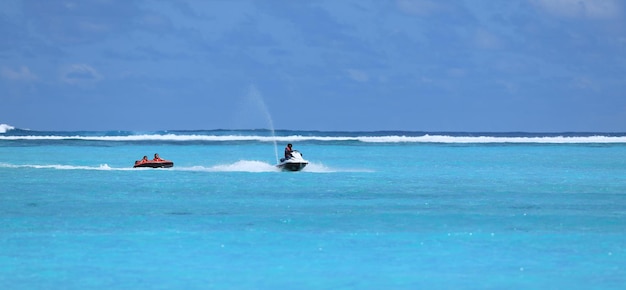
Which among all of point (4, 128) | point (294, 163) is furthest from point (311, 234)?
point (4, 128)

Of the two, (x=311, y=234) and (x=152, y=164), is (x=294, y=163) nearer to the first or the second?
(x=152, y=164)

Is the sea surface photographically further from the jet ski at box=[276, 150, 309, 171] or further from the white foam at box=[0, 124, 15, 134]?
the white foam at box=[0, 124, 15, 134]

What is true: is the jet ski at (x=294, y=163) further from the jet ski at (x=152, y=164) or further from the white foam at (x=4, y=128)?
the white foam at (x=4, y=128)

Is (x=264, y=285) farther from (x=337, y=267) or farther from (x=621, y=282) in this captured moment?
(x=621, y=282)

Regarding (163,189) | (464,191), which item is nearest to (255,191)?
(163,189)

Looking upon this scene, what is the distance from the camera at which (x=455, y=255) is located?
14539mm

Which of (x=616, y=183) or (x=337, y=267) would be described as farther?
(x=616, y=183)

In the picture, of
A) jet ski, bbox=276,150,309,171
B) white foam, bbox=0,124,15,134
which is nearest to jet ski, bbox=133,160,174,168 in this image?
jet ski, bbox=276,150,309,171

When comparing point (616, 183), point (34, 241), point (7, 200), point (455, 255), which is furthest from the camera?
point (616, 183)

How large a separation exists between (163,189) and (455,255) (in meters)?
14.3

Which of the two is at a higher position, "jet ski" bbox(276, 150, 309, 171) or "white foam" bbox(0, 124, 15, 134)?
"white foam" bbox(0, 124, 15, 134)

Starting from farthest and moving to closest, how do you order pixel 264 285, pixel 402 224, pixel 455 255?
pixel 402 224 < pixel 455 255 < pixel 264 285

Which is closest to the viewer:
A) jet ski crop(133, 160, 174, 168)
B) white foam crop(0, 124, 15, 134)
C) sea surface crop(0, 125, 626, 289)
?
sea surface crop(0, 125, 626, 289)

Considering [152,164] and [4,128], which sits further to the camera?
[4,128]
